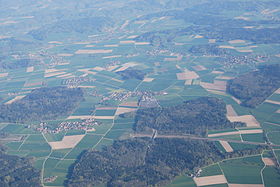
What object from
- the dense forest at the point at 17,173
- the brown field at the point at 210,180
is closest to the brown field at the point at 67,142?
the dense forest at the point at 17,173

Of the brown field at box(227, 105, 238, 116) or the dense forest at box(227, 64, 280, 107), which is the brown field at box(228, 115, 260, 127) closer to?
the brown field at box(227, 105, 238, 116)

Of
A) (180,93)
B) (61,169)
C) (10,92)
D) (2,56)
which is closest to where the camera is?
(61,169)

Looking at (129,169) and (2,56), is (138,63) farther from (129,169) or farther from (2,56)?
(129,169)

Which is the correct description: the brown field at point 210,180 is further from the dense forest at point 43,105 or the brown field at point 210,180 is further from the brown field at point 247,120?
the dense forest at point 43,105

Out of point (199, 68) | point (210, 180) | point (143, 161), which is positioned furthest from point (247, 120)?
point (199, 68)

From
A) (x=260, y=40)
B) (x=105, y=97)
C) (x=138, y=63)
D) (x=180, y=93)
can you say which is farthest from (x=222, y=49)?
(x=105, y=97)

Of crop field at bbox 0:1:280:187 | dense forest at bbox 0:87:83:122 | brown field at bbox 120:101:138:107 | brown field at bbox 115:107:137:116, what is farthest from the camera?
brown field at bbox 120:101:138:107

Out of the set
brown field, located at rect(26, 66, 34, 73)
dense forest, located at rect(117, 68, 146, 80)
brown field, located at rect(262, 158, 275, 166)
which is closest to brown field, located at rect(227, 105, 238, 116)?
brown field, located at rect(262, 158, 275, 166)
